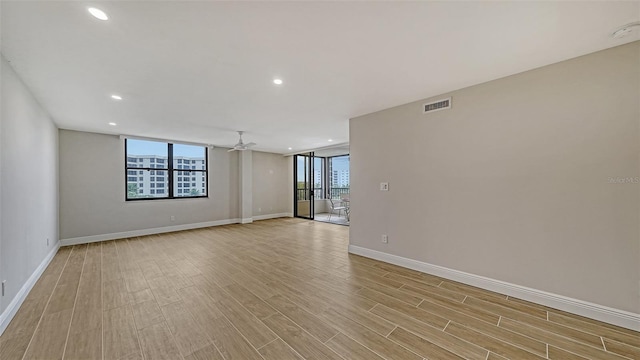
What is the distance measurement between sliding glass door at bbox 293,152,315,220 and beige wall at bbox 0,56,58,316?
622cm

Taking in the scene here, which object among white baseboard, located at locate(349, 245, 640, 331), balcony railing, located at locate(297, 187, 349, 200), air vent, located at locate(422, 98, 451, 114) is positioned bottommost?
white baseboard, located at locate(349, 245, 640, 331)

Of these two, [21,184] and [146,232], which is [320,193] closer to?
[146,232]

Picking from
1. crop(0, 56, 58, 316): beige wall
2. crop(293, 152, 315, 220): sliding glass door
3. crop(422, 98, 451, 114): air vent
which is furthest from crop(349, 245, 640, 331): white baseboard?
crop(293, 152, 315, 220): sliding glass door

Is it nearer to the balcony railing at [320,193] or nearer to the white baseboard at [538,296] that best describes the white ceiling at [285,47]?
the white baseboard at [538,296]

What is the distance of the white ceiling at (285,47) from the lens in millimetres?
1614

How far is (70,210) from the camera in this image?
15.9ft

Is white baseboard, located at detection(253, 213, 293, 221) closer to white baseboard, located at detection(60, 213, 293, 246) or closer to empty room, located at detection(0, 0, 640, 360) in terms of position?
white baseboard, located at detection(60, 213, 293, 246)

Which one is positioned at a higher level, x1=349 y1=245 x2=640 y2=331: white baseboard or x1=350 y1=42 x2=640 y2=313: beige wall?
x1=350 y1=42 x2=640 y2=313: beige wall

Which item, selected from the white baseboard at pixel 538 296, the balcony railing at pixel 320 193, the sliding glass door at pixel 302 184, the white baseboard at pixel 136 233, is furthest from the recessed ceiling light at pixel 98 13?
the balcony railing at pixel 320 193

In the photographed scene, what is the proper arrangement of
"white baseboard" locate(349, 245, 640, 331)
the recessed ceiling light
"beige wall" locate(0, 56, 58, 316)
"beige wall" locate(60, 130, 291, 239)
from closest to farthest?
1. the recessed ceiling light
2. "white baseboard" locate(349, 245, 640, 331)
3. "beige wall" locate(0, 56, 58, 316)
4. "beige wall" locate(60, 130, 291, 239)

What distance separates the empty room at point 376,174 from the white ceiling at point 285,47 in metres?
0.02

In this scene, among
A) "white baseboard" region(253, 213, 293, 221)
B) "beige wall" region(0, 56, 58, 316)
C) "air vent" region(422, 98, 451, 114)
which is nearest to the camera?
"beige wall" region(0, 56, 58, 316)

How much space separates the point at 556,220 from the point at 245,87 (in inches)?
145

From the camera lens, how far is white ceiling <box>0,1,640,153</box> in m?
1.61
